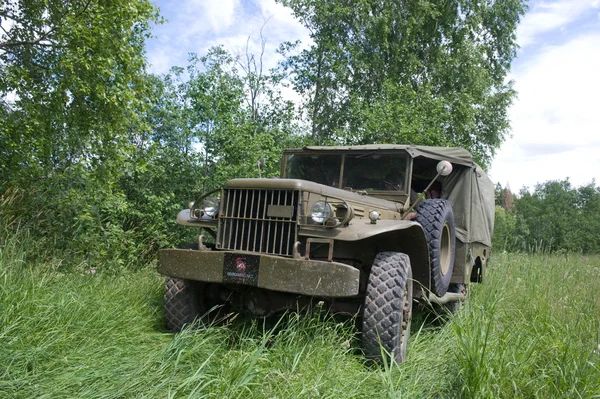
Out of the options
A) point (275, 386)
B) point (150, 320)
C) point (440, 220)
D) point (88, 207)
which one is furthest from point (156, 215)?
point (275, 386)

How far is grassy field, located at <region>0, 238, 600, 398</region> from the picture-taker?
2844 mm

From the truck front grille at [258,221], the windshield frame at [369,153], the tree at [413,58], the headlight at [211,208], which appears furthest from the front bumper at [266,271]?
the tree at [413,58]

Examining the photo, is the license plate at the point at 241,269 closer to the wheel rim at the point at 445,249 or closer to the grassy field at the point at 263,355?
the grassy field at the point at 263,355

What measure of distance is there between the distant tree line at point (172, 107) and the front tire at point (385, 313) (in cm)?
321

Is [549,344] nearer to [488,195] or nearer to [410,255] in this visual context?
[410,255]

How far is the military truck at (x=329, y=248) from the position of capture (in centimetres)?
380

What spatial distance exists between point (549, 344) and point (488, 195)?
3.59 m

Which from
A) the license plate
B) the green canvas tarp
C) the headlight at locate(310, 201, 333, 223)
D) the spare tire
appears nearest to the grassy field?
the license plate

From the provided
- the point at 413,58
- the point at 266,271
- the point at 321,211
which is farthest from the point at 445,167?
the point at 413,58

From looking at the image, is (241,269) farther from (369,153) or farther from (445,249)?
(445,249)

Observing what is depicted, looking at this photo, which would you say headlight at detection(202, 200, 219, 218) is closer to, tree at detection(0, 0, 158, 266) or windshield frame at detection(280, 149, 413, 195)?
windshield frame at detection(280, 149, 413, 195)

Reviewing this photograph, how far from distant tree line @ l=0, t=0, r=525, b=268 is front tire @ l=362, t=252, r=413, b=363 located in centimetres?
321

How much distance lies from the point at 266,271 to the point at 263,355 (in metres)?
0.63

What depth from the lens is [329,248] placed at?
3932 mm
